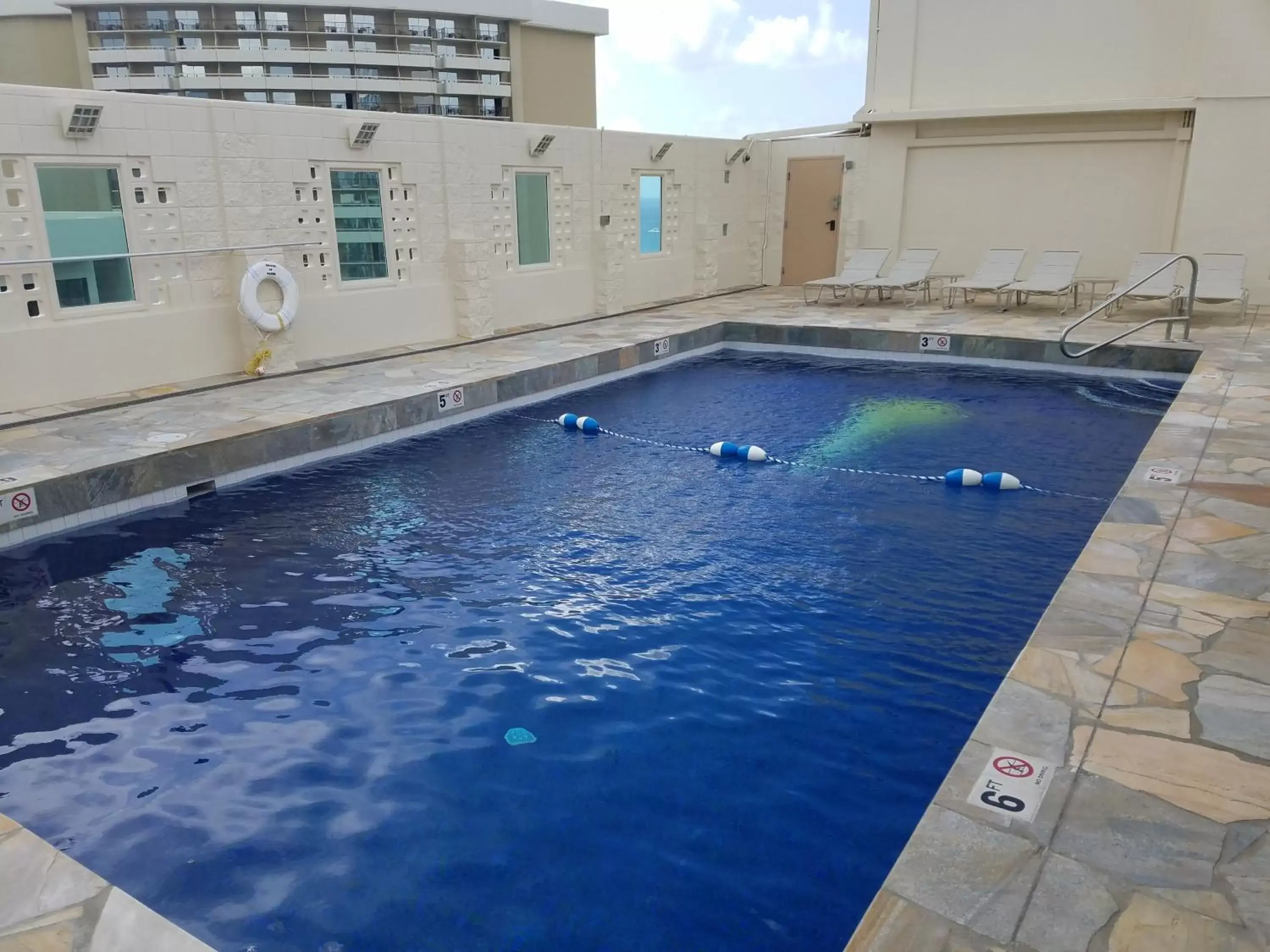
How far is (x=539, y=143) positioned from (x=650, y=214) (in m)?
2.78

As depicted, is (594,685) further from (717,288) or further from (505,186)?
(717,288)

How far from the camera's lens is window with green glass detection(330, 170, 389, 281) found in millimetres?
8938

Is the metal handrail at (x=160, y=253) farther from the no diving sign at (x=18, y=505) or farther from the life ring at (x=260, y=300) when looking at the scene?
the no diving sign at (x=18, y=505)

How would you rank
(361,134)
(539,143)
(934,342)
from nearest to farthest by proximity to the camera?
(361,134), (934,342), (539,143)

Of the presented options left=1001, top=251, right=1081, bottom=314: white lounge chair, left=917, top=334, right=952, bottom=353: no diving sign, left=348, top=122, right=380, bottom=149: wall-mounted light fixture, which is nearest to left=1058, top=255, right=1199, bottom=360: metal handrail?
left=917, top=334, right=952, bottom=353: no diving sign

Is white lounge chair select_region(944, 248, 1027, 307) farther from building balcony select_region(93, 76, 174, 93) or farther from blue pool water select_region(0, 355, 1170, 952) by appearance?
building balcony select_region(93, 76, 174, 93)

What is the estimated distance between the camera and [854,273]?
527 inches

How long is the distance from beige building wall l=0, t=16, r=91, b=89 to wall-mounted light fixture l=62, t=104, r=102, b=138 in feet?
163

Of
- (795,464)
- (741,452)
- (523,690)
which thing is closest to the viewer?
(523,690)

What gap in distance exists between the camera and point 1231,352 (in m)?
8.99

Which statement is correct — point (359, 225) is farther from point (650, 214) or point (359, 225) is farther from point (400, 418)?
point (650, 214)

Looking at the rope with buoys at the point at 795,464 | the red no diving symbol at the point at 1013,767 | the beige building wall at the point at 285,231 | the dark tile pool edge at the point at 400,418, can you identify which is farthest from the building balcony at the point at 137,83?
the red no diving symbol at the point at 1013,767

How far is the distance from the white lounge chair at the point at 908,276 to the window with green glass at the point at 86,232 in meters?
8.97

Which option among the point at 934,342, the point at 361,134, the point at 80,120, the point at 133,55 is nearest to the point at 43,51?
the point at 133,55
